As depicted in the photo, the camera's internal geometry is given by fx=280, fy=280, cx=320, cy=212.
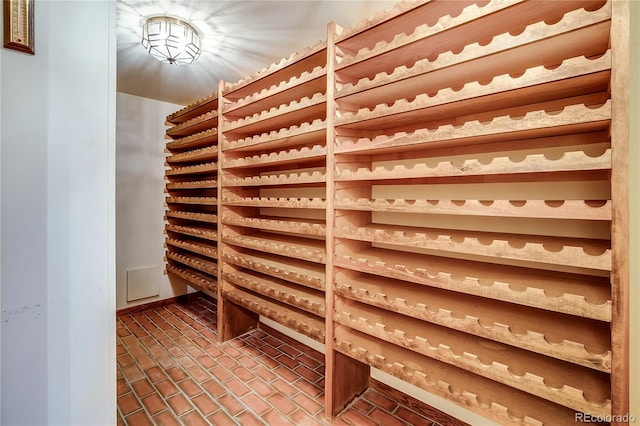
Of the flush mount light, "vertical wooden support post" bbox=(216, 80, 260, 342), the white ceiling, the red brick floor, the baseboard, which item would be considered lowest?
the red brick floor

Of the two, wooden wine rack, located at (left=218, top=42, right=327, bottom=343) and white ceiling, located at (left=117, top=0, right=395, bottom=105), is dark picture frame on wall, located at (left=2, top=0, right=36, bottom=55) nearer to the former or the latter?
white ceiling, located at (left=117, top=0, right=395, bottom=105)

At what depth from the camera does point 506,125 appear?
1.03 metres

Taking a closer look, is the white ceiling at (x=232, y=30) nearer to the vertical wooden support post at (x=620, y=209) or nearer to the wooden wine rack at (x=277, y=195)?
the wooden wine rack at (x=277, y=195)

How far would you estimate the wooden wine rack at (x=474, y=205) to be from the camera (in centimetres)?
91

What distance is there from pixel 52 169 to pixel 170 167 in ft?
9.16

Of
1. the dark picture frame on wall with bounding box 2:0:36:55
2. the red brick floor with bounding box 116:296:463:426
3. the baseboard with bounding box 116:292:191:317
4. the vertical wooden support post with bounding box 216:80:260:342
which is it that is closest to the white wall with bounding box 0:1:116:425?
the dark picture frame on wall with bounding box 2:0:36:55

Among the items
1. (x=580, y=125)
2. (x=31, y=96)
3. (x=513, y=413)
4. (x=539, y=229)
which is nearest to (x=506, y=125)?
(x=580, y=125)

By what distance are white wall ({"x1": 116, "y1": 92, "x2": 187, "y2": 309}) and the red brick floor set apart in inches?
28.0

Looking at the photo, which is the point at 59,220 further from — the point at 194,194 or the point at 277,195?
the point at 194,194

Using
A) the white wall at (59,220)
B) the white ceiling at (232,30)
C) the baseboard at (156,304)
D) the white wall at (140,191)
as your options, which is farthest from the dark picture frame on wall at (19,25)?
the baseboard at (156,304)

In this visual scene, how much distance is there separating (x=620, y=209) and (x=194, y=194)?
11.8 ft

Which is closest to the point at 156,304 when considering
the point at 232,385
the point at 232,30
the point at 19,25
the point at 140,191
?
the point at 140,191

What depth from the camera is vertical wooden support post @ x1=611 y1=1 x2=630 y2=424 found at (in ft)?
2.73

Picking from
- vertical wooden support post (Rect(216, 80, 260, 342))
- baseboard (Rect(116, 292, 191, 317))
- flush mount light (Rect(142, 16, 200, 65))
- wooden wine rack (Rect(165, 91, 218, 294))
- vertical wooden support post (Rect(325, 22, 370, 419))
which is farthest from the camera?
baseboard (Rect(116, 292, 191, 317))
